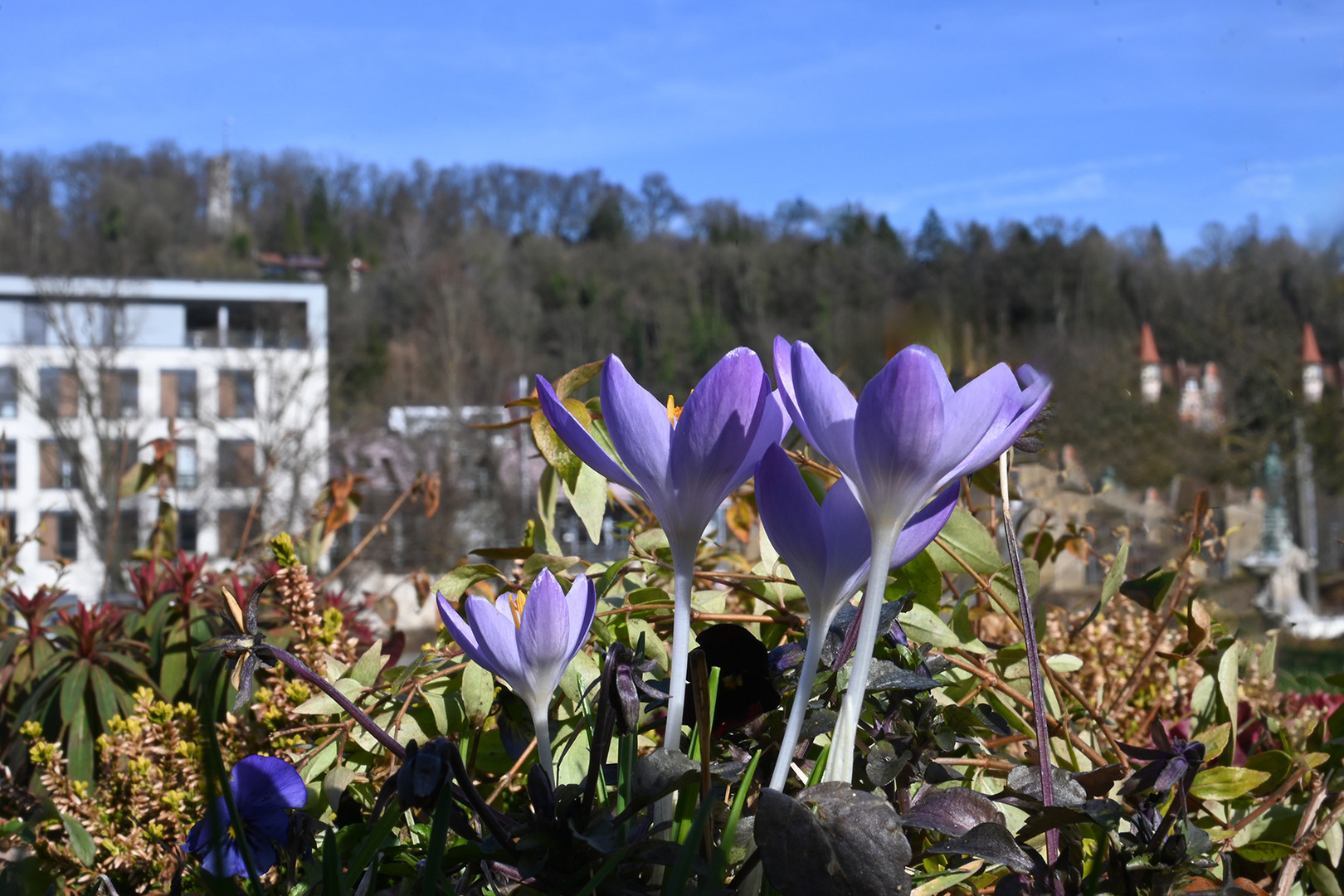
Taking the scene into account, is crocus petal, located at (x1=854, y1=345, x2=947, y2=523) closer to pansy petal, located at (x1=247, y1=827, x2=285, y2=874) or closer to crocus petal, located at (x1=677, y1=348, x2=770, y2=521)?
crocus petal, located at (x1=677, y1=348, x2=770, y2=521)

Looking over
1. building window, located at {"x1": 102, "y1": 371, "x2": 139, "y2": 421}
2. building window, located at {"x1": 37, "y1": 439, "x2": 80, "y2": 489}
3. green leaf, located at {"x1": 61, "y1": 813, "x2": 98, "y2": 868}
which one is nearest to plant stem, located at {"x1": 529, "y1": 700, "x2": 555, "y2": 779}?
green leaf, located at {"x1": 61, "y1": 813, "x2": 98, "y2": 868}

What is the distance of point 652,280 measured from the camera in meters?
48.1

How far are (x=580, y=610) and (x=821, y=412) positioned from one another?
205 mm

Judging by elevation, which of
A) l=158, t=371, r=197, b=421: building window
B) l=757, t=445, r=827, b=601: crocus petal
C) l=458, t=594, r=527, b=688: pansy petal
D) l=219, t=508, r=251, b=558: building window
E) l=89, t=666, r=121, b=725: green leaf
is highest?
l=158, t=371, r=197, b=421: building window

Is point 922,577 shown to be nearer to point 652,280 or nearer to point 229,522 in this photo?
point 229,522

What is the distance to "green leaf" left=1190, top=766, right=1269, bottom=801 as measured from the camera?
2.52 ft

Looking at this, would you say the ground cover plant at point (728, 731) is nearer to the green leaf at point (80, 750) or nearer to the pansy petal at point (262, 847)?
the pansy petal at point (262, 847)

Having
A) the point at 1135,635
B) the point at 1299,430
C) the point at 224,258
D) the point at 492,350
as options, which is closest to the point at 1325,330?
the point at 1299,430

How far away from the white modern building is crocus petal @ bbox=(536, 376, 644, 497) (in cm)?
2820

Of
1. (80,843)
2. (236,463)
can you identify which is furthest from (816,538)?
(236,463)

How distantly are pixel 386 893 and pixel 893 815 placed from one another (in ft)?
1.02

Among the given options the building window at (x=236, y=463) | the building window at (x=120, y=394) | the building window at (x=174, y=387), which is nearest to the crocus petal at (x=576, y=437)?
the building window at (x=236, y=463)

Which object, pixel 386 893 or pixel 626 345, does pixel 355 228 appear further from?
pixel 386 893

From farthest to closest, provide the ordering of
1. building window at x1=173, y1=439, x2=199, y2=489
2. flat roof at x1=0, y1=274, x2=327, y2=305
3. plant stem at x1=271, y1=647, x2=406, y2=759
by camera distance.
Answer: flat roof at x1=0, y1=274, x2=327, y2=305
building window at x1=173, y1=439, x2=199, y2=489
plant stem at x1=271, y1=647, x2=406, y2=759
